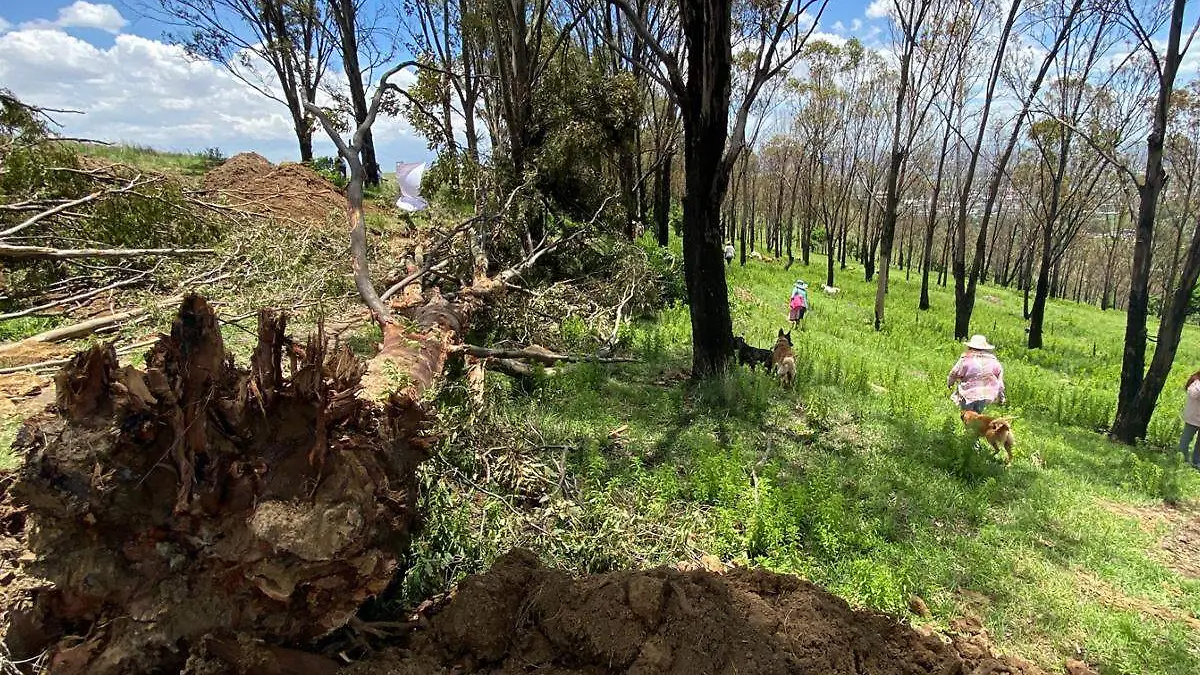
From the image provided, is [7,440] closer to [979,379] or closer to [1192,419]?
[979,379]

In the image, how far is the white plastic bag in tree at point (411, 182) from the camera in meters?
A: 9.89

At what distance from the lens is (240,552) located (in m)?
2.07

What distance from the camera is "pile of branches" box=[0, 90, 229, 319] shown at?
5.84m

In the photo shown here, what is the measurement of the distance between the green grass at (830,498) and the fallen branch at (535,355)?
0.17m

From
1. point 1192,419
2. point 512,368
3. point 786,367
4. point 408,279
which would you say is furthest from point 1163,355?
point 408,279

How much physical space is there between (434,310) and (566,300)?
2696mm

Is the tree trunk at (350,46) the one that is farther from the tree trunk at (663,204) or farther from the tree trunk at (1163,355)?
the tree trunk at (1163,355)

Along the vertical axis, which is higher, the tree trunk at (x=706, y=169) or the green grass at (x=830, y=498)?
the tree trunk at (x=706, y=169)

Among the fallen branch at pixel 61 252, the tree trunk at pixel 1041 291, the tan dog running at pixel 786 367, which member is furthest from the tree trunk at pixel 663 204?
the fallen branch at pixel 61 252

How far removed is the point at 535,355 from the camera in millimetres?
5945

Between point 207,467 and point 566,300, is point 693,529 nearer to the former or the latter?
point 207,467

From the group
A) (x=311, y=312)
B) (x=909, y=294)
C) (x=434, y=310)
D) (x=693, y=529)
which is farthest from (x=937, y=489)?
(x=909, y=294)

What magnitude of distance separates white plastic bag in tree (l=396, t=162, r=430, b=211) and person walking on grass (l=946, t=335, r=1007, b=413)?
8083 millimetres

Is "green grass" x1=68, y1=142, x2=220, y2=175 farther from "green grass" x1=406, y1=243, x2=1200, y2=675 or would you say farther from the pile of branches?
"green grass" x1=406, y1=243, x2=1200, y2=675
